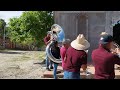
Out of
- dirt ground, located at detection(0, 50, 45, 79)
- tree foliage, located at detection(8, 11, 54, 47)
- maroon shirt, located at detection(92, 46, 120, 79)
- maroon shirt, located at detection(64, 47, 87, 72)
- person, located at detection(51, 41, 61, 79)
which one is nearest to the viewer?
maroon shirt, located at detection(92, 46, 120, 79)

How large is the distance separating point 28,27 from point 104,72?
33.1 feet

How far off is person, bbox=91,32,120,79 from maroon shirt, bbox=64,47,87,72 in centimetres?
67

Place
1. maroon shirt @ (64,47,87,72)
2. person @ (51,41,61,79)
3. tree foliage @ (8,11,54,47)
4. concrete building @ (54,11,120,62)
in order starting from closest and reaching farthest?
maroon shirt @ (64,47,87,72)
person @ (51,41,61,79)
concrete building @ (54,11,120,62)
tree foliage @ (8,11,54,47)

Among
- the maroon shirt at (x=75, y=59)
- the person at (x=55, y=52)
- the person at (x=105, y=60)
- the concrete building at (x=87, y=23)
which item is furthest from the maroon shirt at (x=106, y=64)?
the concrete building at (x=87, y=23)

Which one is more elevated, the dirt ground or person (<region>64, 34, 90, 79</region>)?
person (<region>64, 34, 90, 79</region>)

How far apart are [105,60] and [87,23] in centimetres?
674

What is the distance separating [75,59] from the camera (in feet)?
16.1

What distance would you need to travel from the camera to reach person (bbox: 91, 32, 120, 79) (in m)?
4.09

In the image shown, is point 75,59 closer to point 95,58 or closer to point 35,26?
point 95,58

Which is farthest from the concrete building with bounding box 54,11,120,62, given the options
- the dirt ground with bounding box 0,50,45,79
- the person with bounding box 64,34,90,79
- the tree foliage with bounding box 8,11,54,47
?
the person with bounding box 64,34,90,79

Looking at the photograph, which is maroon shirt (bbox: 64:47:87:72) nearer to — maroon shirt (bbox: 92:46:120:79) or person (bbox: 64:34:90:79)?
person (bbox: 64:34:90:79)

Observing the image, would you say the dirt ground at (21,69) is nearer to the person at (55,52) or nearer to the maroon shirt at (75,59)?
the person at (55,52)
